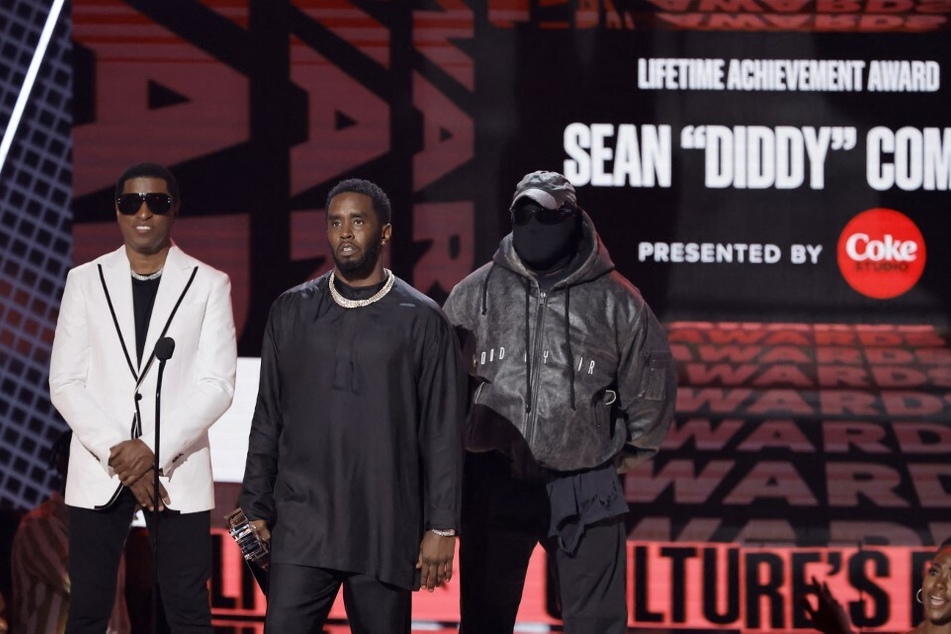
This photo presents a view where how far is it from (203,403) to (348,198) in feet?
2.75

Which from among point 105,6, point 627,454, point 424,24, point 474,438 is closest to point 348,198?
point 474,438

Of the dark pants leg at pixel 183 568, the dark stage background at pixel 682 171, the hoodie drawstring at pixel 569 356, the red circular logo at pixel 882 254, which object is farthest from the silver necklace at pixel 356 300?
the red circular logo at pixel 882 254

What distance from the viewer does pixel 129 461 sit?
3600mm

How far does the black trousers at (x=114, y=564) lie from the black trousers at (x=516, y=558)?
2.42 ft

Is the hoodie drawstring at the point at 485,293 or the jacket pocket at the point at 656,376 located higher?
the hoodie drawstring at the point at 485,293

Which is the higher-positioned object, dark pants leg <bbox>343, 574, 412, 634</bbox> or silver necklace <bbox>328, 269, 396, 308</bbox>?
silver necklace <bbox>328, 269, 396, 308</bbox>

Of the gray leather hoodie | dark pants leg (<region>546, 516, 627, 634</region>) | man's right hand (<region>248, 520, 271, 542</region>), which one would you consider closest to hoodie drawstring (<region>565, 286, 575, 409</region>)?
the gray leather hoodie

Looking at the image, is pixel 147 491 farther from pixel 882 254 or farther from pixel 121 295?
pixel 882 254

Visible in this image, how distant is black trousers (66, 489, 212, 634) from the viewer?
3.68 metres

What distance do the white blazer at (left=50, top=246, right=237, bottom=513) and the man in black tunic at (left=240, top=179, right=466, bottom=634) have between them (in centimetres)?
54

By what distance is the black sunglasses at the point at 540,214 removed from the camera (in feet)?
11.9

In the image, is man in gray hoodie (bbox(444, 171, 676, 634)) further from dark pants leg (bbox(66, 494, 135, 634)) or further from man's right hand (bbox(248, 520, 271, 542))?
dark pants leg (bbox(66, 494, 135, 634))

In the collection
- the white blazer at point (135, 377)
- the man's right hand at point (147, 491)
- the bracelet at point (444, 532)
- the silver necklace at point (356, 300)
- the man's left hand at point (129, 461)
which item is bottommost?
the bracelet at point (444, 532)

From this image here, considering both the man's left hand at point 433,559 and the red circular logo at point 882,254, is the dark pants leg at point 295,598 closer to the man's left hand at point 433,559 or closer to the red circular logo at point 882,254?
the man's left hand at point 433,559
